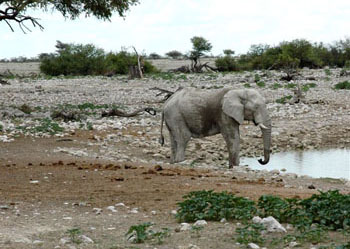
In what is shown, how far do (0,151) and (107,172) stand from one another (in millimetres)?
3287

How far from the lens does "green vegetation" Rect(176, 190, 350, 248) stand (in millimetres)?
6172

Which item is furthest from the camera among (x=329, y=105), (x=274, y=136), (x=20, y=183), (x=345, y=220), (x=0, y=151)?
(x=329, y=105)

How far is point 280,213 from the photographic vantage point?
22.6ft

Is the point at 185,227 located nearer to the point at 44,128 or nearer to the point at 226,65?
the point at 44,128

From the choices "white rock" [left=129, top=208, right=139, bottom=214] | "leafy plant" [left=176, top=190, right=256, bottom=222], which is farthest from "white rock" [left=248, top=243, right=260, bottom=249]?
"white rock" [left=129, top=208, right=139, bottom=214]

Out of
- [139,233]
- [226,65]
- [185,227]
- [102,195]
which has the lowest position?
[226,65]

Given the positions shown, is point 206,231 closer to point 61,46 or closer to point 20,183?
point 20,183

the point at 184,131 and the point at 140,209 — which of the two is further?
the point at 184,131

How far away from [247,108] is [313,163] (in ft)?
9.12

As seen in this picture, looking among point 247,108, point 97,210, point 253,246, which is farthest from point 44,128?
point 253,246

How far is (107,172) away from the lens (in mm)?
10641

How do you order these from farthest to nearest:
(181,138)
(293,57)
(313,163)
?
(293,57)
(313,163)
(181,138)

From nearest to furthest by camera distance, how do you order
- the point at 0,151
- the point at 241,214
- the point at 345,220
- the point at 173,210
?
the point at 345,220 → the point at 241,214 → the point at 173,210 → the point at 0,151

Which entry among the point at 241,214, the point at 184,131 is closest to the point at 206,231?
the point at 241,214
